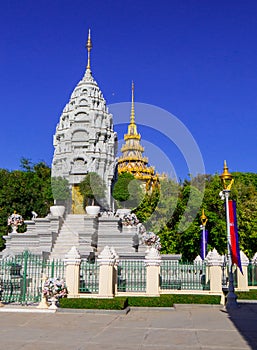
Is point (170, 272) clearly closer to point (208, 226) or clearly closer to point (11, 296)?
point (11, 296)

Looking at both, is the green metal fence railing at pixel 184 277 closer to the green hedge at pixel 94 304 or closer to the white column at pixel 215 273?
the white column at pixel 215 273

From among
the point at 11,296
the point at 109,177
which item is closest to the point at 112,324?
the point at 11,296

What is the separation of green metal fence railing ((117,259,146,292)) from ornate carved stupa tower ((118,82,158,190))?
149ft

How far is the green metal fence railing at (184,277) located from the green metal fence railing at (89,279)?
324 cm

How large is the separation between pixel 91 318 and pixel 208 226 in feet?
89.9

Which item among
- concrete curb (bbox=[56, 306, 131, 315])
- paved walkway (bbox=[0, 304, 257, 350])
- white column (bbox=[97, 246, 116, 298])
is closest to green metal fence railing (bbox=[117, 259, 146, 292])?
white column (bbox=[97, 246, 116, 298])

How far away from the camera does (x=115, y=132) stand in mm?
41094

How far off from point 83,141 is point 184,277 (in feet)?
69.3

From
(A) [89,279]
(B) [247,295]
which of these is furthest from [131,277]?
(B) [247,295]

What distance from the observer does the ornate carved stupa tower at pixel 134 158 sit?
232 ft

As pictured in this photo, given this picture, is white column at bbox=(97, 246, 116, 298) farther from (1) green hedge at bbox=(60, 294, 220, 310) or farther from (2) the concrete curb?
(2) the concrete curb

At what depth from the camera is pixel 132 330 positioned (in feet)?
33.9

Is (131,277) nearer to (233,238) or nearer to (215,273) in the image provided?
(215,273)

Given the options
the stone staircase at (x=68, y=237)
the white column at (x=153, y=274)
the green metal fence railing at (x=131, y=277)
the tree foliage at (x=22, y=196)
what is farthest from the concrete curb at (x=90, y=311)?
the tree foliage at (x=22, y=196)
